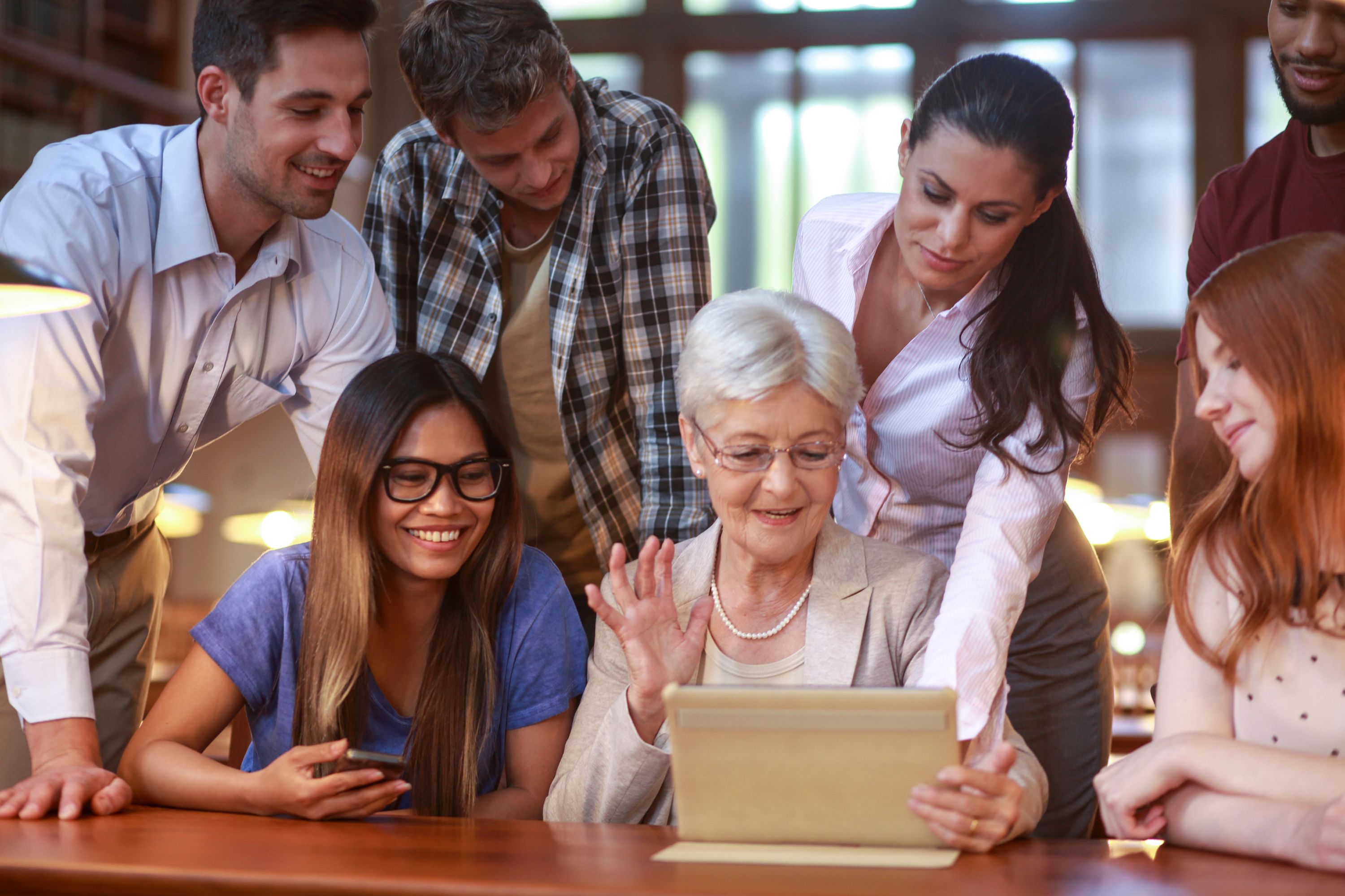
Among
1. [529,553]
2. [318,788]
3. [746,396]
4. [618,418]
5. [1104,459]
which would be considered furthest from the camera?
[1104,459]

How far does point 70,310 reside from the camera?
195 cm

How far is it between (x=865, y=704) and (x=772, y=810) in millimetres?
180

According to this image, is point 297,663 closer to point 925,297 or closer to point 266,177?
point 266,177

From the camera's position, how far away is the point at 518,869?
4.57 feet

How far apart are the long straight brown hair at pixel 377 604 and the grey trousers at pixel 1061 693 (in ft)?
2.84

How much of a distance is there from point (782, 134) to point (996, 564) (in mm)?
7476

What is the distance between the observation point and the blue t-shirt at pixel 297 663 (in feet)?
6.88

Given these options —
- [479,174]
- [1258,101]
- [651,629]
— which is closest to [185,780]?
[651,629]

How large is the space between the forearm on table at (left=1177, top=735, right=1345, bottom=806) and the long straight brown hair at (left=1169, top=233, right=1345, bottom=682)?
14cm

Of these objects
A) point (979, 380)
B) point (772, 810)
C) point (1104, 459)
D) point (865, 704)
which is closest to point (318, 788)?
point (772, 810)

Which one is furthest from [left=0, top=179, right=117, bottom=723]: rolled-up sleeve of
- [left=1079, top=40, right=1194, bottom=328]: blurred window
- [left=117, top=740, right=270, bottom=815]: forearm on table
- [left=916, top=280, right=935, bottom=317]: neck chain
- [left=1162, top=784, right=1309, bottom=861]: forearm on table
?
[left=1079, top=40, right=1194, bottom=328]: blurred window

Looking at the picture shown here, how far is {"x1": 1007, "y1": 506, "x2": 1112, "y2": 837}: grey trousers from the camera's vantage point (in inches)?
87.4

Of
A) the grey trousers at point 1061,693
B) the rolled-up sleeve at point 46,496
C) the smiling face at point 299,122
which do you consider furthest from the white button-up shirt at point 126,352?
the grey trousers at point 1061,693

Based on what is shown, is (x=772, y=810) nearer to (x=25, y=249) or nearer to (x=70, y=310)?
(x=70, y=310)
